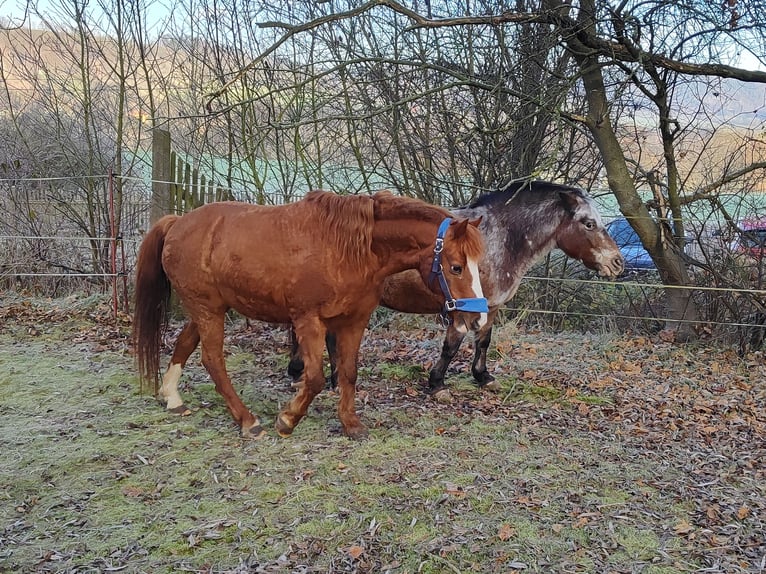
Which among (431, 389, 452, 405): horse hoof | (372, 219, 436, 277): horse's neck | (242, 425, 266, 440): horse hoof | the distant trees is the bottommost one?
(242, 425, 266, 440): horse hoof

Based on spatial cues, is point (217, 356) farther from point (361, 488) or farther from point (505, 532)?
point (505, 532)

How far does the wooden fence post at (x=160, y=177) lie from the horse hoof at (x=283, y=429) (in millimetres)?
4154

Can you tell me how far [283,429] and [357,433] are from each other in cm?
47

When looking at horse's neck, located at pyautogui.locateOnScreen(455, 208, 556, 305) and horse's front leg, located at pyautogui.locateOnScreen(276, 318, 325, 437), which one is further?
horse's neck, located at pyautogui.locateOnScreen(455, 208, 556, 305)

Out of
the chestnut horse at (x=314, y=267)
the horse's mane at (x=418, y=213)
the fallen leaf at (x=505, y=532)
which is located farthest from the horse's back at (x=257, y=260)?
the fallen leaf at (x=505, y=532)

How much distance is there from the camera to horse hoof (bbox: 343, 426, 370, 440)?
3957 millimetres

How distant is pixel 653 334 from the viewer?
7.25 meters

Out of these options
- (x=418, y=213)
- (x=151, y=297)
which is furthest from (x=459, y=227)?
(x=151, y=297)

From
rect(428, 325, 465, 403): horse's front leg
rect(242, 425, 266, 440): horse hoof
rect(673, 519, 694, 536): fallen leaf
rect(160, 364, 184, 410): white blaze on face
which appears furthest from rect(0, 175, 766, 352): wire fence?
rect(242, 425, 266, 440): horse hoof

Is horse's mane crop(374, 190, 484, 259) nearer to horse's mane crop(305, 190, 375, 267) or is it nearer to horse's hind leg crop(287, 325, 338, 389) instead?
horse's mane crop(305, 190, 375, 267)

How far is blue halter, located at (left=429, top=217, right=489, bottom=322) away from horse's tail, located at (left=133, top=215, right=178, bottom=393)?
6.30 ft

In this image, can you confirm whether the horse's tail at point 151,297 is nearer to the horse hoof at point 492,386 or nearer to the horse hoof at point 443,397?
the horse hoof at point 443,397

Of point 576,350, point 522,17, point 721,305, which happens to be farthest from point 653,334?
point 522,17

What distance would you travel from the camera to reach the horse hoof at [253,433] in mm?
3941
